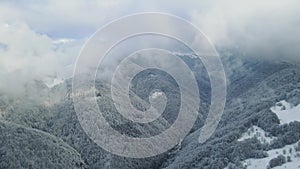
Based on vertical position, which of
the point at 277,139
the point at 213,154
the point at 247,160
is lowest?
the point at 213,154

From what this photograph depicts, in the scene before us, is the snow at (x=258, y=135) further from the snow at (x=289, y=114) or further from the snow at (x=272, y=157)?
the snow at (x=272, y=157)

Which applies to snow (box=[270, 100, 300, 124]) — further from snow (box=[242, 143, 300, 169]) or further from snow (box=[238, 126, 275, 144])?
snow (box=[242, 143, 300, 169])

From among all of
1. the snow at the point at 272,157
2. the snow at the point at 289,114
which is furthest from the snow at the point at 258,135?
the snow at the point at 272,157

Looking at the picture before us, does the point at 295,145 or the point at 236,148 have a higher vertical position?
the point at 295,145

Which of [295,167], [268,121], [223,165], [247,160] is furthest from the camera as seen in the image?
[268,121]

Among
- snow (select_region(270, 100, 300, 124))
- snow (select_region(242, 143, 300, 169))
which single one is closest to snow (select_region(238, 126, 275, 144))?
snow (select_region(270, 100, 300, 124))

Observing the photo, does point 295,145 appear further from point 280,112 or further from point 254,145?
point 280,112

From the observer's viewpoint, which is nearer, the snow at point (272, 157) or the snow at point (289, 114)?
the snow at point (272, 157)

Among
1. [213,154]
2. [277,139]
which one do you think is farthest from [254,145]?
[213,154]
